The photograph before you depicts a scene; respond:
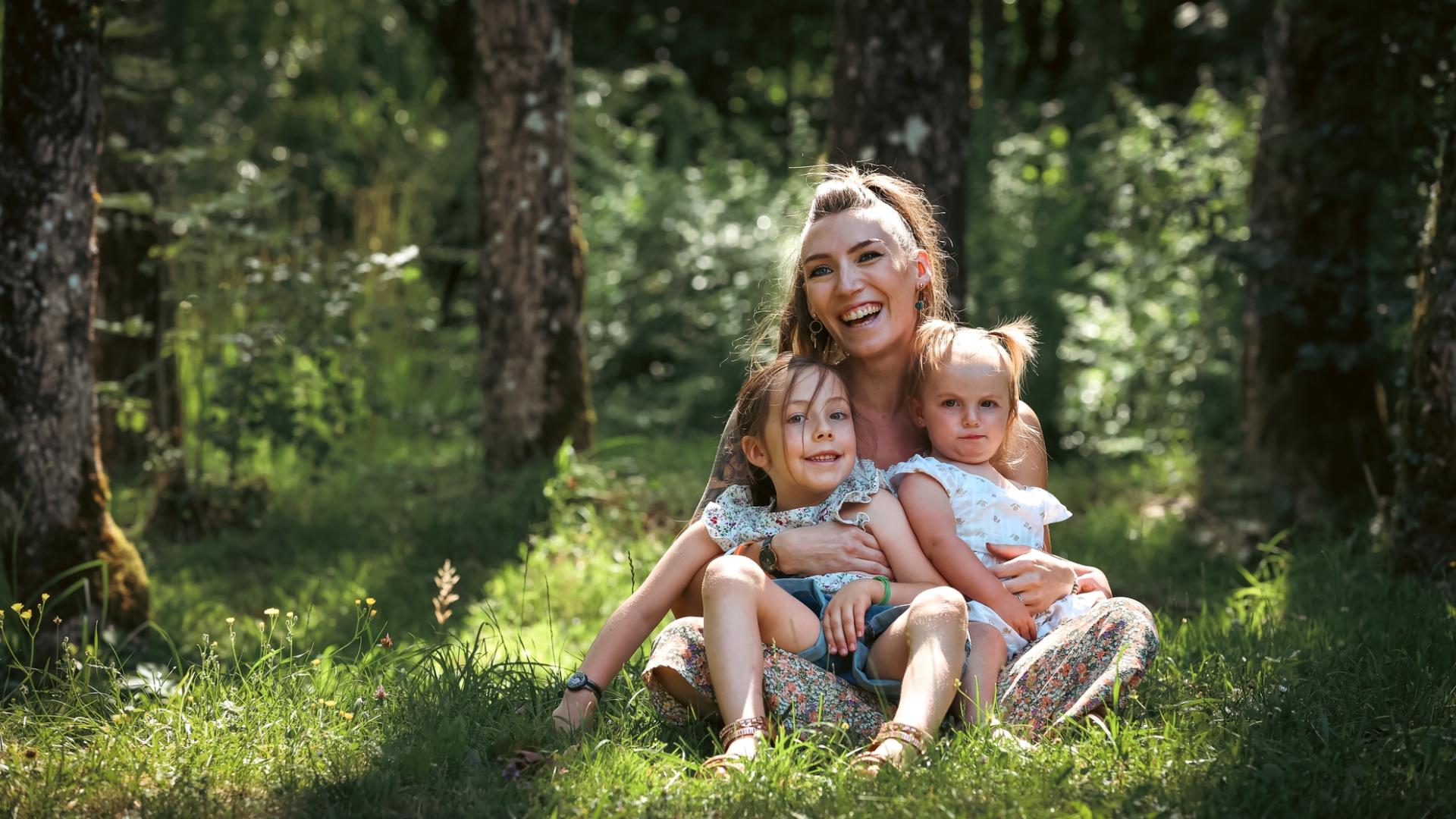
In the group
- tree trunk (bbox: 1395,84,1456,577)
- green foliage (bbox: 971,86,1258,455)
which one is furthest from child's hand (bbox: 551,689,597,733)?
green foliage (bbox: 971,86,1258,455)

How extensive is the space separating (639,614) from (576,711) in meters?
0.28

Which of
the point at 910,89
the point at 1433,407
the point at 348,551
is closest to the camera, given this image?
the point at 1433,407

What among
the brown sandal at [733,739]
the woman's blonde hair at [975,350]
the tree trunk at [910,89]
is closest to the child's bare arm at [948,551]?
the woman's blonde hair at [975,350]

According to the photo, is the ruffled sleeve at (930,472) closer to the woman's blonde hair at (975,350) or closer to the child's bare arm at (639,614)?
the woman's blonde hair at (975,350)

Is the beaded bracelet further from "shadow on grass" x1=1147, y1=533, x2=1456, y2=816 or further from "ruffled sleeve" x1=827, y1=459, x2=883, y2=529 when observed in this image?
"shadow on grass" x1=1147, y1=533, x2=1456, y2=816

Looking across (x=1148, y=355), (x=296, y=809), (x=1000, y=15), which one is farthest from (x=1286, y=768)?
(x=1000, y=15)

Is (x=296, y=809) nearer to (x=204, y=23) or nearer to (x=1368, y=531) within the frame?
(x=1368, y=531)

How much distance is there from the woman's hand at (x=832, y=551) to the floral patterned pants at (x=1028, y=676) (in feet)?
0.77

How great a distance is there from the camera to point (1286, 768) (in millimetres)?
2680

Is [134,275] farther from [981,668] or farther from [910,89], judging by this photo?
[981,668]

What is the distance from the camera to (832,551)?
10.1 ft

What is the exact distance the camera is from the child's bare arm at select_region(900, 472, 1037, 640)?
3109 mm

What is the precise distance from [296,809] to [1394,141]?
507 centimetres

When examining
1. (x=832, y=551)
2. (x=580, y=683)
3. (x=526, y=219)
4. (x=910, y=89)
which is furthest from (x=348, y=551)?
(x=832, y=551)
